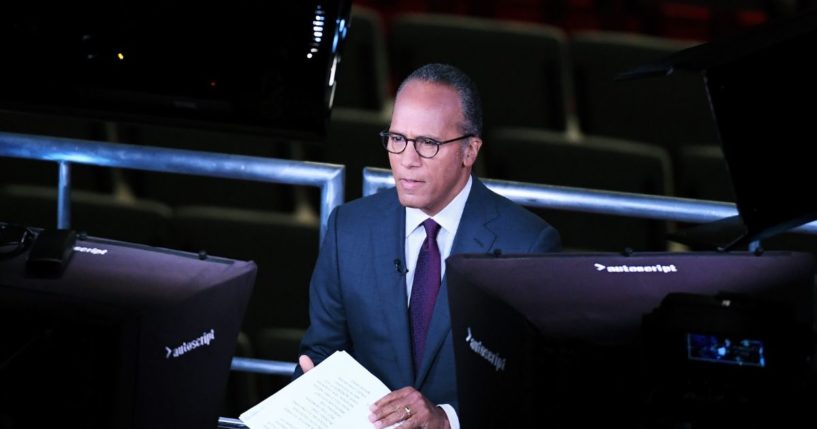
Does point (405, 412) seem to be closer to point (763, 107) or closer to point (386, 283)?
point (386, 283)

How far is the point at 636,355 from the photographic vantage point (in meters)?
0.91

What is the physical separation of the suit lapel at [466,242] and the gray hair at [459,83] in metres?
0.10

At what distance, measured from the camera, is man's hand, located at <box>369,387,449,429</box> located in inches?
47.6

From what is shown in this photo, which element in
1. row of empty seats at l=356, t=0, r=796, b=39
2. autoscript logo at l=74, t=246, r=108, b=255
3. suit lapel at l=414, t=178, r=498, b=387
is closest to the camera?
autoscript logo at l=74, t=246, r=108, b=255

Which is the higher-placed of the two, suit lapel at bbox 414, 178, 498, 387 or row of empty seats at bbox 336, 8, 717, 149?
row of empty seats at bbox 336, 8, 717, 149

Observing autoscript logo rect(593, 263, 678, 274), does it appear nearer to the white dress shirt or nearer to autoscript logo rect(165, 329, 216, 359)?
autoscript logo rect(165, 329, 216, 359)

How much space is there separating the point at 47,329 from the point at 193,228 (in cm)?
170

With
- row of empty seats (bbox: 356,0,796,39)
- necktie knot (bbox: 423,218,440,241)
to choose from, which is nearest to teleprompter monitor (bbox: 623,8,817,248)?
necktie knot (bbox: 423,218,440,241)

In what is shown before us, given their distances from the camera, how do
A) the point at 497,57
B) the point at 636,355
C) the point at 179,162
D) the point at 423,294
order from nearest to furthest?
the point at 636,355, the point at 423,294, the point at 179,162, the point at 497,57

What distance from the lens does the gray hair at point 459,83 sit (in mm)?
1514

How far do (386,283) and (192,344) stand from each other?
502 mm

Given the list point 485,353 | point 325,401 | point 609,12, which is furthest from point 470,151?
point 609,12

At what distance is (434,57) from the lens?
2.72m

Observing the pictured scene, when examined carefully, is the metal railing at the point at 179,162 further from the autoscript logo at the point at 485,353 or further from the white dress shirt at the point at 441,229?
the autoscript logo at the point at 485,353
